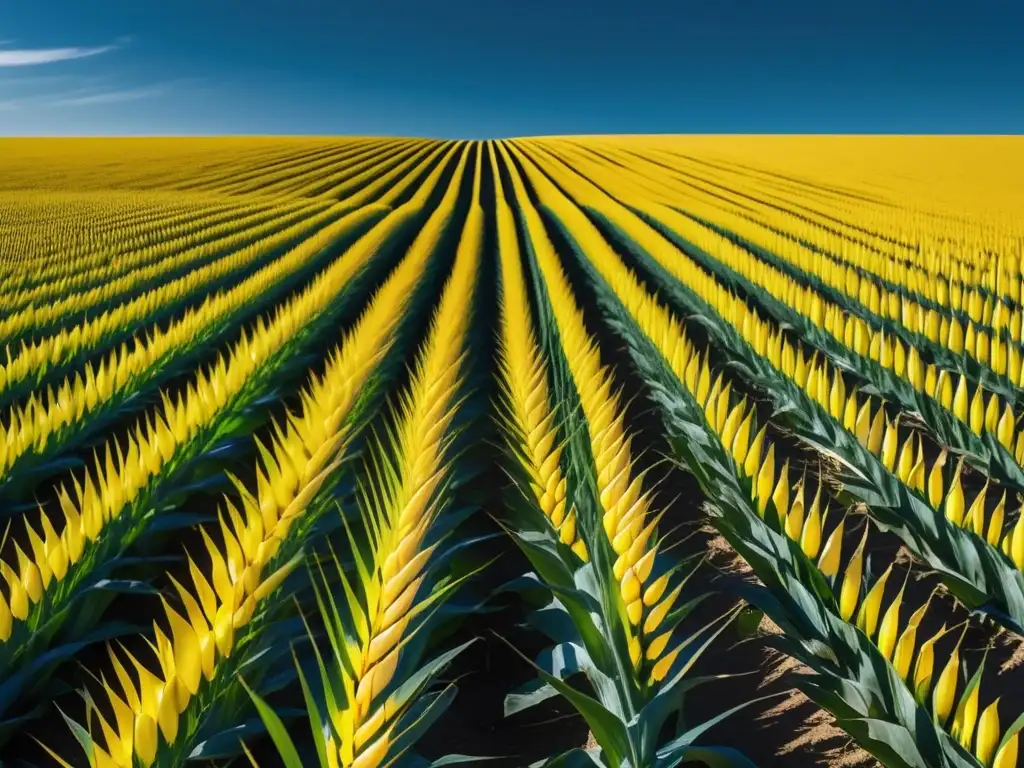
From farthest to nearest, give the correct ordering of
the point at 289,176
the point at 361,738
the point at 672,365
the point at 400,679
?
the point at 289,176, the point at 672,365, the point at 400,679, the point at 361,738

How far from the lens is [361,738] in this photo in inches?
54.2

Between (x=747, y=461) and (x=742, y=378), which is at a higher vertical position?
(x=747, y=461)

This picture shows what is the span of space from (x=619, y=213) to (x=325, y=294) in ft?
36.6

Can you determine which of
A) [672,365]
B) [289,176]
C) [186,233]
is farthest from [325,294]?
[289,176]

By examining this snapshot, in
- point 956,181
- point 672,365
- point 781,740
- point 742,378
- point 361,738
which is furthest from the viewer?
point 956,181

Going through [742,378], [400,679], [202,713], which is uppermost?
[202,713]

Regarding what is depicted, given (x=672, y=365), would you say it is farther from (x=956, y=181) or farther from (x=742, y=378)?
(x=956, y=181)

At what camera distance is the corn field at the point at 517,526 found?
176 cm

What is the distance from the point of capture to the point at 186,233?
1423cm

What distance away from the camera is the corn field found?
1758 mm

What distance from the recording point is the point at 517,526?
11.0 feet

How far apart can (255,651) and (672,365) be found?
339cm

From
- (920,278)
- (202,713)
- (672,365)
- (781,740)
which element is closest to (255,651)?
(202,713)

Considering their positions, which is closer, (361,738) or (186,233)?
(361,738)
